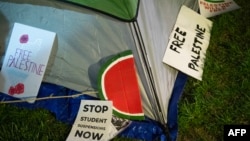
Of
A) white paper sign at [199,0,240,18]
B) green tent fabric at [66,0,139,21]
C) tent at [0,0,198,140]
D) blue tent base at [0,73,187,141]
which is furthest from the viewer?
white paper sign at [199,0,240,18]

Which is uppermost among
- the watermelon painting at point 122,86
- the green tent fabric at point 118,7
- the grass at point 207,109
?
the green tent fabric at point 118,7

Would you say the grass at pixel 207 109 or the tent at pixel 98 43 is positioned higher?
the tent at pixel 98 43

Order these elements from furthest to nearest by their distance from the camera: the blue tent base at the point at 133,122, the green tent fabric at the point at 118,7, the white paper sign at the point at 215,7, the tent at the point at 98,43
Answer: the white paper sign at the point at 215,7 → the blue tent base at the point at 133,122 → the tent at the point at 98,43 → the green tent fabric at the point at 118,7

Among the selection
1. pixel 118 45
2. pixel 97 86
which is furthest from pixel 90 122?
pixel 118 45

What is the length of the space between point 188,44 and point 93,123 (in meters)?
0.57

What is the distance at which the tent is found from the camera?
4.49 feet

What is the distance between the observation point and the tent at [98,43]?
4.49 ft

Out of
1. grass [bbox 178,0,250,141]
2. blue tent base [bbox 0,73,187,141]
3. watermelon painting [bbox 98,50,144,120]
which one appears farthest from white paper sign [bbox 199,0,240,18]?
watermelon painting [bbox 98,50,144,120]

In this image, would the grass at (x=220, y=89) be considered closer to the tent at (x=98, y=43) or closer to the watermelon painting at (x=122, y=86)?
the tent at (x=98, y=43)

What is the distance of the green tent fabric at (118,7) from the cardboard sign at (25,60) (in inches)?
11.7

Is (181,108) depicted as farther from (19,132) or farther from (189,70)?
(19,132)

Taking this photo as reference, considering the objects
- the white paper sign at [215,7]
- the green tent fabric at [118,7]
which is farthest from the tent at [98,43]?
the white paper sign at [215,7]

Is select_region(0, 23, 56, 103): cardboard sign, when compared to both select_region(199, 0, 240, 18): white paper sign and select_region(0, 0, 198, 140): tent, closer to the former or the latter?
select_region(0, 0, 198, 140): tent

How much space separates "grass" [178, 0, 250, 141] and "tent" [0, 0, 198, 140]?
3.3 inches
